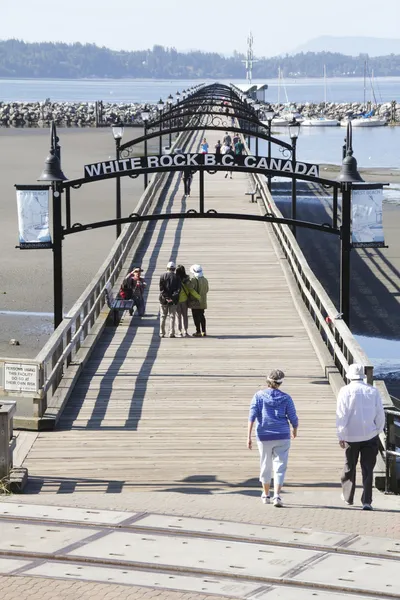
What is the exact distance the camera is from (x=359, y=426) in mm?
10984

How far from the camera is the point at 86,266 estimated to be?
37250 millimetres

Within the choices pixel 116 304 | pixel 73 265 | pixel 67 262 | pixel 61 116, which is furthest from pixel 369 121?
pixel 116 304

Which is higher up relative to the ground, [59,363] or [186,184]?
[186,184]

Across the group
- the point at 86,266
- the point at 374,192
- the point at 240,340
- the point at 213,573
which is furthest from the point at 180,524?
the point at 86,266

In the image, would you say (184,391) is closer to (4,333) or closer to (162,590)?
(162,590)

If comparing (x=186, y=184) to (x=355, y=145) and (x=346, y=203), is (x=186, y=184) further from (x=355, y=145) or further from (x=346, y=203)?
(x=355, y=145)

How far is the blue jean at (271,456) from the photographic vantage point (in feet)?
36.1

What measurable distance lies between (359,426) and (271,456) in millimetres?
A: 849

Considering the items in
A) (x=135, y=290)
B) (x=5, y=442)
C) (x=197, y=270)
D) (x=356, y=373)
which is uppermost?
(x=356, y=373)

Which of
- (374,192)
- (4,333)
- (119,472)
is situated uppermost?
(374,192)

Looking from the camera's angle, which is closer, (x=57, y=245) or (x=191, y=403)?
(x=191, y=403)

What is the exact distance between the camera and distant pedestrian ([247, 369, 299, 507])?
35.9 ft

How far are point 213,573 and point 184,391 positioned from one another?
7.38 metres

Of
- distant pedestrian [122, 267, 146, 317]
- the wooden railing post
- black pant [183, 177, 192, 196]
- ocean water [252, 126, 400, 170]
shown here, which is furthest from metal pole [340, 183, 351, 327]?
ocean water [252, 126, 400, 170]
